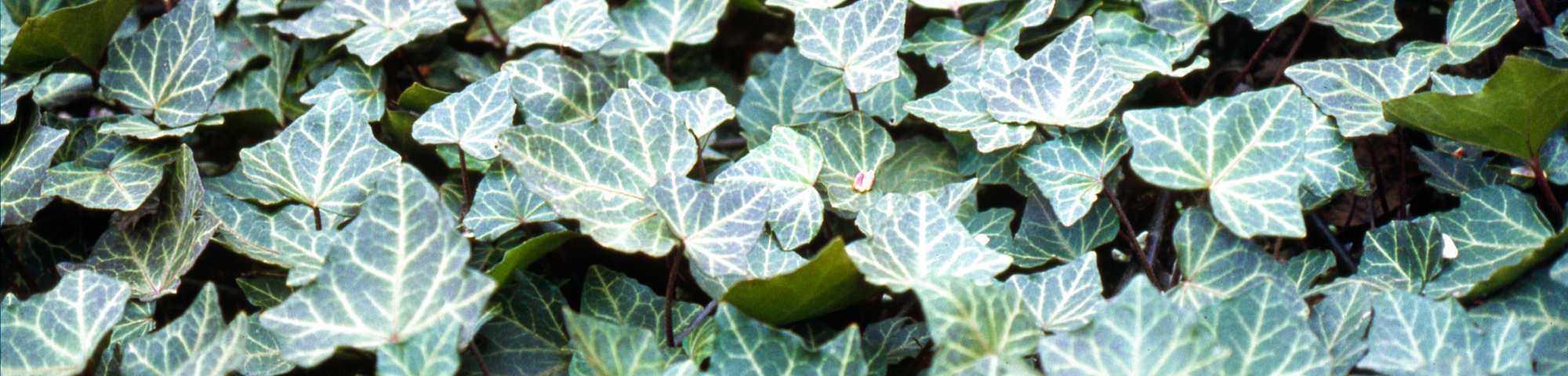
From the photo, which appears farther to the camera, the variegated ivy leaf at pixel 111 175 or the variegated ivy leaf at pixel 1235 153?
the variegated ivy leaf at pixel 111 175

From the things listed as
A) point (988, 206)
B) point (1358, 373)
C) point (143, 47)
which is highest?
point (143, 47)

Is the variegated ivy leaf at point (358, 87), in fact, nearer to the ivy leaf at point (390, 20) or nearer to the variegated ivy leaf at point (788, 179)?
the ivy leaf at point (390, 20)

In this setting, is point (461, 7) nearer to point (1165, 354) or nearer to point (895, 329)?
point (895, 329)

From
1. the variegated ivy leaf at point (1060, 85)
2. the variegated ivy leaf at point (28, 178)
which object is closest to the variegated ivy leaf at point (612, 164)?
Result: the variegated ivy leaf at point (1060, 85)

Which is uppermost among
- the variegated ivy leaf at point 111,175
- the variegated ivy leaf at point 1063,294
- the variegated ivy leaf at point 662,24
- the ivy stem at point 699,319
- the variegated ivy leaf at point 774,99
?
the variegated ivy leaf at point 662,24

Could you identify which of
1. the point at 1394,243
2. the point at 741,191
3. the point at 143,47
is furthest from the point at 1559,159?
the point at 143,47

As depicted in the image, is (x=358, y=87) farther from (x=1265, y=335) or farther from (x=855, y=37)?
(x=1265, y=335)

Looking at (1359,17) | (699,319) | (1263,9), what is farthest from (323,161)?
(1359,17)
